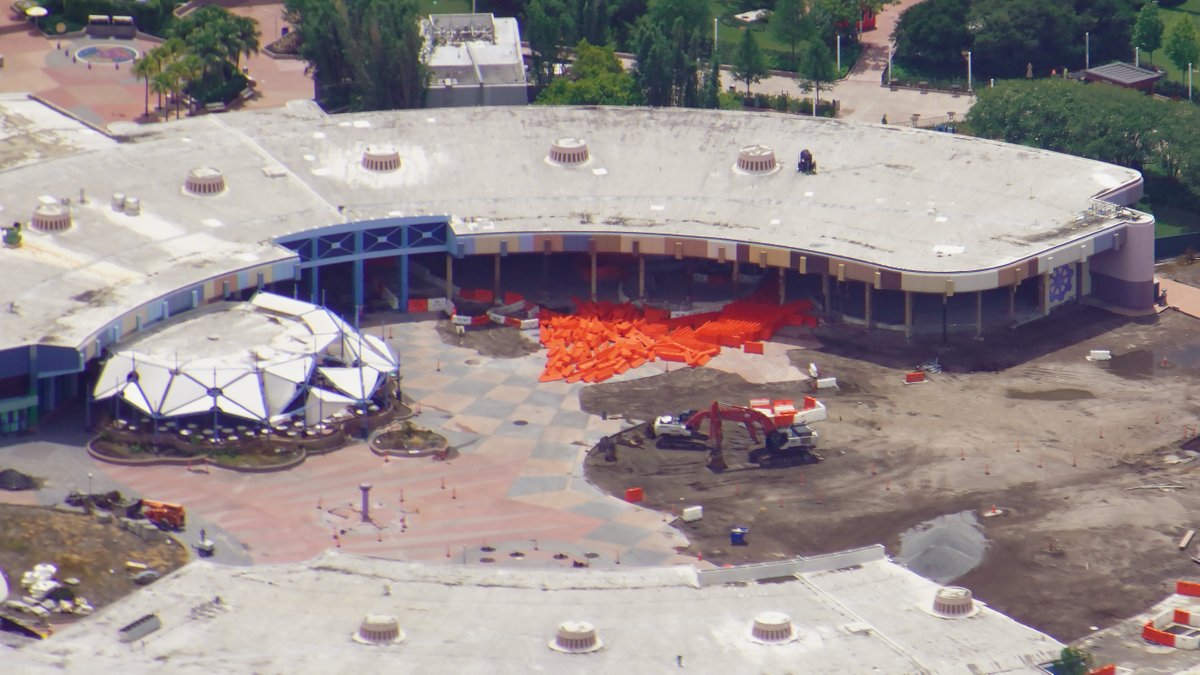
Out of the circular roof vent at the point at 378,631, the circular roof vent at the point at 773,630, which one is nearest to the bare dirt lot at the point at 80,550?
the circular roof vent at the point at 378,631

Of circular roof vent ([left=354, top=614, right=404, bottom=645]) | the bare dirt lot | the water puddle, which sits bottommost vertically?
the water puddle

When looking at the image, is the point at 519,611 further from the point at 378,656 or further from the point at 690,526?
the point at 690,526

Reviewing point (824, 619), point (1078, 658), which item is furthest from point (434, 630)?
point (1078, 658)

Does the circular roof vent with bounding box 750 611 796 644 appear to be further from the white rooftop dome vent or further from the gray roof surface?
the white rooftop dome vent

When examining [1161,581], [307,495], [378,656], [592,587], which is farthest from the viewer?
[307,495]

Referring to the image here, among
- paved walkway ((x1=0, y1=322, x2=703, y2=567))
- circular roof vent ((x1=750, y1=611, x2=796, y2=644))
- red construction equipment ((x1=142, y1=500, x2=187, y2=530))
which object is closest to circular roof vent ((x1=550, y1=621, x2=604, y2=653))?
circular roof vent ((x1=750, y1=611, x2=796, y2=644))

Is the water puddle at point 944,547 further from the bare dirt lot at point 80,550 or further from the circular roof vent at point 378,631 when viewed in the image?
the bare dirt lot at point 80,550
